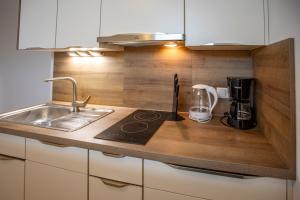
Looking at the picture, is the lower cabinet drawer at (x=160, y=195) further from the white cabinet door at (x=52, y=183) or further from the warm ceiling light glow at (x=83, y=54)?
the warm ceiling light glow at (x=83, y=54)

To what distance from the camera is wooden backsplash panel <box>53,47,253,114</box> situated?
1.35 m

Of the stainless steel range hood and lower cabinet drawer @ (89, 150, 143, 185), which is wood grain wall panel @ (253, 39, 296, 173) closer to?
the stainless steel range hood

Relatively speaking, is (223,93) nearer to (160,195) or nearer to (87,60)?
(160,195)

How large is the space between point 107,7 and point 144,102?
0.76 m

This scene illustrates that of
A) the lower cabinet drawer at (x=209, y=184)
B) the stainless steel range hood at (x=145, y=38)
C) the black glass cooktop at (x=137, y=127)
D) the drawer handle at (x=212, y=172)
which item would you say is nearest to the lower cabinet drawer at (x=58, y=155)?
the black glass cooktop at (x=137, y=127)

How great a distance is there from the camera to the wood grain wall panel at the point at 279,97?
649mm

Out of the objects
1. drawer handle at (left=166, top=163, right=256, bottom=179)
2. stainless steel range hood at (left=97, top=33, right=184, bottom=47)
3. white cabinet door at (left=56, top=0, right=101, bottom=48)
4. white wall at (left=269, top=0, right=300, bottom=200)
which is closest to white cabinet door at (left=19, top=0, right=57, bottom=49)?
white cabinet door at (left=56, top=0, right=101, bottom=48)

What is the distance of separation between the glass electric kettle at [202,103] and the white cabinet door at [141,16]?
1.44 ft

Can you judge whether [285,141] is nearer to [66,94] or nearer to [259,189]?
[259,189]

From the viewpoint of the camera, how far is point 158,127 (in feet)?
3.72

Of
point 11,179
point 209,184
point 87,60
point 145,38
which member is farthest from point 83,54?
point 209,184

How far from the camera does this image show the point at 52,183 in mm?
1021

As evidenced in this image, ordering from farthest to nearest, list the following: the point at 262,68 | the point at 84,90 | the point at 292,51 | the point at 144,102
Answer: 1. the point at 84,90
2. the point at 144,102
3. the point at 262,68
4. the point at 292,51

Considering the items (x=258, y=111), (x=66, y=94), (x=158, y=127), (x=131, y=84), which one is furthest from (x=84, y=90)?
(x=258, y=111)
